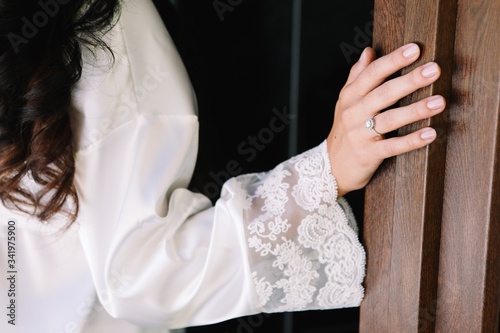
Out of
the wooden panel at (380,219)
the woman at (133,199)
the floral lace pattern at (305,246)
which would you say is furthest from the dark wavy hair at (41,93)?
the wooden panel at (380,219)

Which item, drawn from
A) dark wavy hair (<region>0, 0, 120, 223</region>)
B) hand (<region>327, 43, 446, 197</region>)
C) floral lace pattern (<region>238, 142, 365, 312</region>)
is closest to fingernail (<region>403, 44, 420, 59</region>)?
hand (<region>327, 43, 446, 197</region>)

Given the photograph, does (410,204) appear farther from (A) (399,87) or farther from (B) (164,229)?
(B) (164,229)

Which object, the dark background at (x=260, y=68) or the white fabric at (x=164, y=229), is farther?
the dark background at (x=260, y=68)

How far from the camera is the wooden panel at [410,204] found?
0.66 m

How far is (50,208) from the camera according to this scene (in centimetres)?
85

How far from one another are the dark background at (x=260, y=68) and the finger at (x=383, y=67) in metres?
0.44

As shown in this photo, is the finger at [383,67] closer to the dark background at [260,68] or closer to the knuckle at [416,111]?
the knuckle at [416,111]

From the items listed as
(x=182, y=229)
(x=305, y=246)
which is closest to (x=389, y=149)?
(x=305, y=246)

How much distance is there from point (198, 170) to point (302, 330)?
0.42 m

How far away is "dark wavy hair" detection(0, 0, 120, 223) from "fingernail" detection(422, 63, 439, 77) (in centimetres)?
47

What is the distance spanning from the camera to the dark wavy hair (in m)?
0.81

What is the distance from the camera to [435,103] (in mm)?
651

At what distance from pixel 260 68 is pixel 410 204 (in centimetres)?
58

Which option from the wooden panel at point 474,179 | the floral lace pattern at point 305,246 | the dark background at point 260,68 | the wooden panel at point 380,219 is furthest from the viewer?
the dark background at point 260,68
